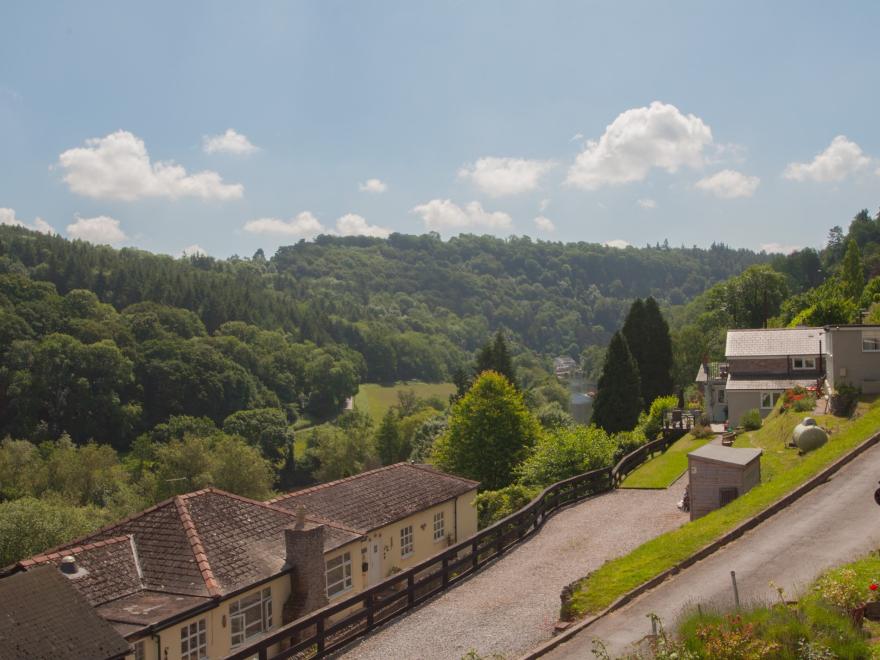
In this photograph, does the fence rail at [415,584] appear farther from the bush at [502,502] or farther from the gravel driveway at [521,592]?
the bush at [502,502]

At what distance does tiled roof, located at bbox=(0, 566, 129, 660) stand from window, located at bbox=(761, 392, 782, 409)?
3858cm

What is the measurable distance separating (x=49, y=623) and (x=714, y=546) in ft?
46.1

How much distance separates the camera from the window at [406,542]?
26.5 metres

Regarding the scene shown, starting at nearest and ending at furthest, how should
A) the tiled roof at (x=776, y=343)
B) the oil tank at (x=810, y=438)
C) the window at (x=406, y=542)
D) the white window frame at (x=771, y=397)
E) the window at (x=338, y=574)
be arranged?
the window at (x=338, y=574), the window at (x=406, y=542), the oil tank at (x=810, y=438), the white window frame at (x=771, y=397), the tiled roof at (x=776, y=343)

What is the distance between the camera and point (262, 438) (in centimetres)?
10319

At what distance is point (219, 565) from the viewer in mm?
20047

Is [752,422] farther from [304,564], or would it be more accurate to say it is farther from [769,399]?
[304,564]

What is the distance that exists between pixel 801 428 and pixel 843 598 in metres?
18.7

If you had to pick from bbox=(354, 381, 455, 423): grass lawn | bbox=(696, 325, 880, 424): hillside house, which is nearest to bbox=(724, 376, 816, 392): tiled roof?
bbox=(696, 325, 880, 424): hillside house

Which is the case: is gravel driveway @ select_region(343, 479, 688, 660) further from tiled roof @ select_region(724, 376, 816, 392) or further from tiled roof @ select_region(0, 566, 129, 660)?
tiled roof @ select_region(724, 376, 816, 392)

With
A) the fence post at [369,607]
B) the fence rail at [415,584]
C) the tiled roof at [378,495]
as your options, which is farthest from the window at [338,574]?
the fence post at [369,607]

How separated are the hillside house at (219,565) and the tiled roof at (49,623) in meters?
0.37

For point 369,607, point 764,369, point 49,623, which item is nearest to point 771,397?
point 764,369

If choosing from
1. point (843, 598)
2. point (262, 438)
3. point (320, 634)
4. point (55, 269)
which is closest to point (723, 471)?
point (843, 598)
